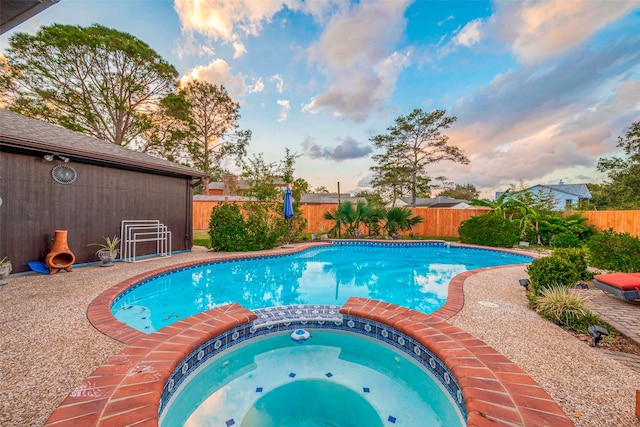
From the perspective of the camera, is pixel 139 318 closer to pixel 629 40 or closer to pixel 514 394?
pixel 514 394

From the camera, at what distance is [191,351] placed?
8.36 feet

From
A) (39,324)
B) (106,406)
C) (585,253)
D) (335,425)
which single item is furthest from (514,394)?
(585,253)

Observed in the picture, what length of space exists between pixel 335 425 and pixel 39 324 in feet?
12.7

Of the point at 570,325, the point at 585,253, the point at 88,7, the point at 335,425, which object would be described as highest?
the point at 88,7

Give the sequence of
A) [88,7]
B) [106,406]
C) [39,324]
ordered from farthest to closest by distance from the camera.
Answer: [88,7]
[39,324]
[106,406]

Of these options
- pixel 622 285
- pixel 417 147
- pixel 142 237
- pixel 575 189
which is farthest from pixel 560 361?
pixel 575 189

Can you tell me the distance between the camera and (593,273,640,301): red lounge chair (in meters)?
3.94

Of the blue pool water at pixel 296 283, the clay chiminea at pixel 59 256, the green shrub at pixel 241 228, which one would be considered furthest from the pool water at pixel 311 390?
the green shrub at pixel 241 228

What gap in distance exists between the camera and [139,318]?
13.1 feet

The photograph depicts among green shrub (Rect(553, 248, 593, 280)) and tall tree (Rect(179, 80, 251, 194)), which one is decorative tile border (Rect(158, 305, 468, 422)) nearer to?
green shrub (Rect(553, 248, 593, 280))

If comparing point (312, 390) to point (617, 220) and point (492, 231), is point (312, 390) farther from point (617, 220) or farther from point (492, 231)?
point (617, 220)

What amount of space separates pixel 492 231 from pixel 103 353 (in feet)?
45.1

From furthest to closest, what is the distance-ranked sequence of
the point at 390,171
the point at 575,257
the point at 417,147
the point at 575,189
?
the point at 575,189, the point at 390,171, the point at 417,147, the point at 575,257

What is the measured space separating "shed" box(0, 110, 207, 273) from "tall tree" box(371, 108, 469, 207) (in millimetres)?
16402
